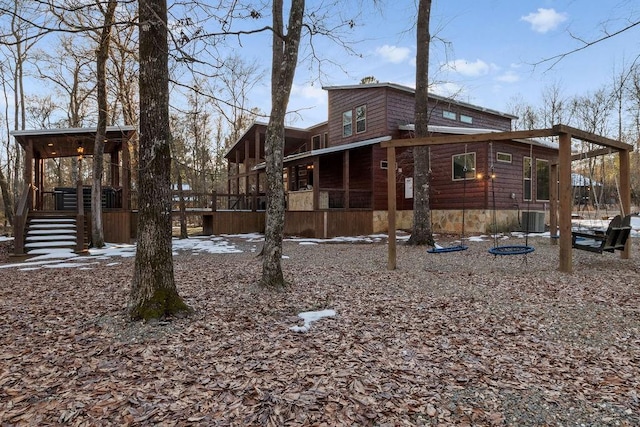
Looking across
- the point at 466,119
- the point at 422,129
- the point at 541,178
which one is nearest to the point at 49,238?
the point at 422,129

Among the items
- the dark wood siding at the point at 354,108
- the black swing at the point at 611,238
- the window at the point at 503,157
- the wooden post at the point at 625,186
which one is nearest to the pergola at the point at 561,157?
the wooden post at the point at 625,186

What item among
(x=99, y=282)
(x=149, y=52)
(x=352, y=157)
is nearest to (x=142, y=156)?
(x=149, y=52)

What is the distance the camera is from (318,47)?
6.81 meters

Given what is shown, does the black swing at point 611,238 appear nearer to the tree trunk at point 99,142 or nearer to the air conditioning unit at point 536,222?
the air conditioning unit at point 536,222

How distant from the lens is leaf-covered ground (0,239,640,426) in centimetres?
222

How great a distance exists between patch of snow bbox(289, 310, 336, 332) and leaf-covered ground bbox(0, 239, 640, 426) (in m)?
0.09

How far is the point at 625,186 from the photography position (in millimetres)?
7094

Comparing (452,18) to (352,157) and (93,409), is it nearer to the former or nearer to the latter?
(352,157)

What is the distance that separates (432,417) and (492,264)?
5.59 m

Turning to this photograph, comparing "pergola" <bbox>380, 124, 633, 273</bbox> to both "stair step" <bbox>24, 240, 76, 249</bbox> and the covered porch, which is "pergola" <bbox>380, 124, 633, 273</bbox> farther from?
"stair step" <bbox>24, 240, 76, 249</bbox>

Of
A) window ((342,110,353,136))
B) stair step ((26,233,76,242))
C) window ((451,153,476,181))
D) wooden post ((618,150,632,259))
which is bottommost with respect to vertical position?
stair step ((26,233,76,242))

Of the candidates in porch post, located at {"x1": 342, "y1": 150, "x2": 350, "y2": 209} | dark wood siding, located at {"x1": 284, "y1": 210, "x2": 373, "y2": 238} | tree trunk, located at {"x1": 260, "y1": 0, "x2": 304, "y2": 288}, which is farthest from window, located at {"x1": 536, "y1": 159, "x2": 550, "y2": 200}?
tree trunk, located at {"x1": 260, "y1": 0, "x2": 304, "y2": 288}

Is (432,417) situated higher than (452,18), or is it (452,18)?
(452,18)

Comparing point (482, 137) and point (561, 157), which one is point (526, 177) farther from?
point (482, 137)
